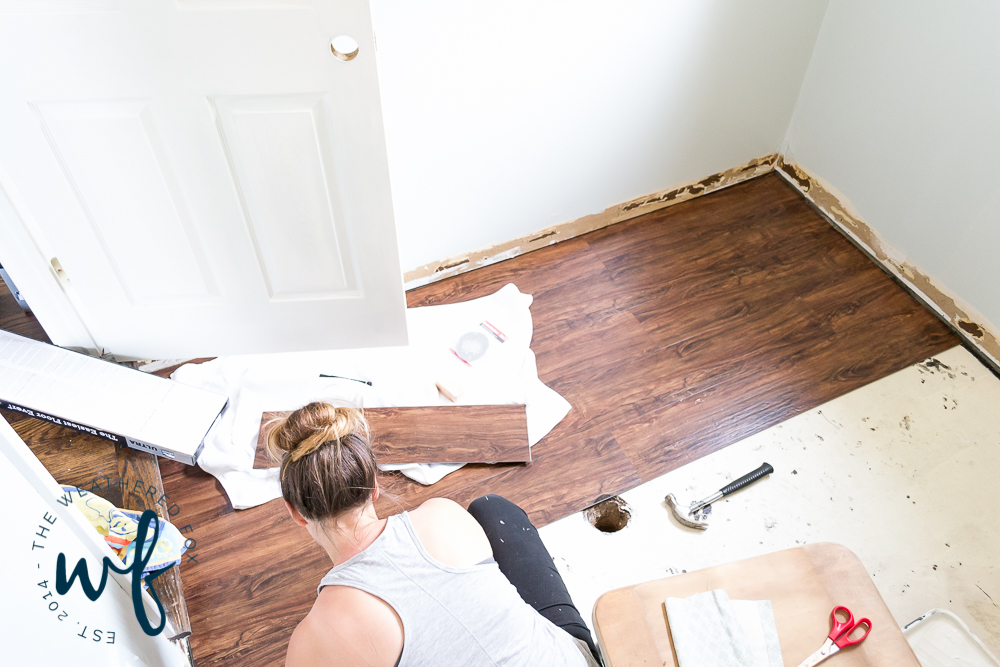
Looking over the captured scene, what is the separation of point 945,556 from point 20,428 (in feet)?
8.13

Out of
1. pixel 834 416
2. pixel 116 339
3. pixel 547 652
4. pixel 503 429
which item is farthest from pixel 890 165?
pixel 116 339

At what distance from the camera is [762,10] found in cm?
235

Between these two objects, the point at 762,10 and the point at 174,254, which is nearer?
the point at 174,254

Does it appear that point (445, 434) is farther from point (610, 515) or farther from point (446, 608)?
point (446, 608)

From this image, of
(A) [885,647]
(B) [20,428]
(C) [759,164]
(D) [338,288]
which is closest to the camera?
(A) [885,647]

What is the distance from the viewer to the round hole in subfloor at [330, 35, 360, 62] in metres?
1.46

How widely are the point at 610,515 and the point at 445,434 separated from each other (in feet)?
1.71

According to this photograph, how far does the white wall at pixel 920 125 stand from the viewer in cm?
210

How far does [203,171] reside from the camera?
167 centimetres

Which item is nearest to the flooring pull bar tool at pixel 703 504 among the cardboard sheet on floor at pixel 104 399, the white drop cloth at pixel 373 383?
the white drop cloth at pixel 373 383

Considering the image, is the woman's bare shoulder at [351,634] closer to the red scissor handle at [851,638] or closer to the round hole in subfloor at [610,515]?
the red scissor handle at [851,638]

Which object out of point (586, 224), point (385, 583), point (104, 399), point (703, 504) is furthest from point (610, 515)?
point (104, 399)

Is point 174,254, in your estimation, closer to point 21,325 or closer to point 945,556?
point 21,325

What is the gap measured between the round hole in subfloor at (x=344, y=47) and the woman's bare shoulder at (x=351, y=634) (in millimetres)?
1068
